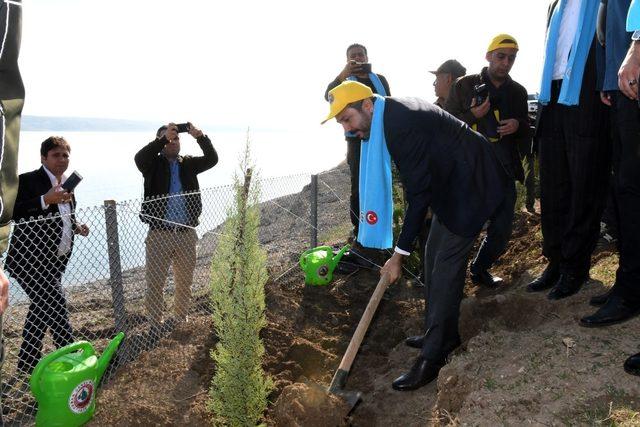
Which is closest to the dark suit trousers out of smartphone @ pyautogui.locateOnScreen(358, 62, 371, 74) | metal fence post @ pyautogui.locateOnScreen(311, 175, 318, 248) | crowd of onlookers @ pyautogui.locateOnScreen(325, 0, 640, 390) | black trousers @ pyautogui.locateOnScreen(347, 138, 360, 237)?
crowd of onlookers @ pyautogui.locateOnScreen(325, 0, 640, 390)

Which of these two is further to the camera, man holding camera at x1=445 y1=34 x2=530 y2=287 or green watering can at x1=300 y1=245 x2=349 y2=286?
green watering can at x1=300 y1=245 x2=349 y2=286

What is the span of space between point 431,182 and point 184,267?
119 inches

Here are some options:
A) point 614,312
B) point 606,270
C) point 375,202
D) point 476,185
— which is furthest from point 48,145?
point 606,270

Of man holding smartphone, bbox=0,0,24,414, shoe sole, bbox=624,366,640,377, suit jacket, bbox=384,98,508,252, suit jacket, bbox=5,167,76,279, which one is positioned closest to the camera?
man holding smartphone, bbox=0,0,24,414

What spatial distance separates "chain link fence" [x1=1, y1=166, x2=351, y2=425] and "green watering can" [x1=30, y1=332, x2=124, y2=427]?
438 millimetres

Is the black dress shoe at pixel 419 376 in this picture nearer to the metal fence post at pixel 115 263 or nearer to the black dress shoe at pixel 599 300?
the black dress shoe at pixel 599 300

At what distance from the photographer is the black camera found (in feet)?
17.0

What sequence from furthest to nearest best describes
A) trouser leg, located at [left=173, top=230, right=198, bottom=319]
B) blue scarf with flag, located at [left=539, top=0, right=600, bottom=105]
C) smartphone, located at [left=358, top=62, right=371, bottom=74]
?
smartphone, located at [left=358, top=62, right=371, bottom=74] → trouser leg, located at [left=173, top=230, right=198, bottom=319] → blue scarf with flag, located at [left=539, top=0, right=600, bottom=105]

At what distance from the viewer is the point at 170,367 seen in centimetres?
446

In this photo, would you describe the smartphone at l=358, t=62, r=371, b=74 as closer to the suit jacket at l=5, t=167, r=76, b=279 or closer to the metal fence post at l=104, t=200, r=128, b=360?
the metal fence post at l=104, t=200, r=128, b=360

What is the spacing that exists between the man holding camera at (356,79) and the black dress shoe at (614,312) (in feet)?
10.5

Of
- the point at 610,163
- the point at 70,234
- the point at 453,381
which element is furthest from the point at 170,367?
the point at 610,163

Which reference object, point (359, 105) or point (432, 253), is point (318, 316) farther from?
point (359, 105)

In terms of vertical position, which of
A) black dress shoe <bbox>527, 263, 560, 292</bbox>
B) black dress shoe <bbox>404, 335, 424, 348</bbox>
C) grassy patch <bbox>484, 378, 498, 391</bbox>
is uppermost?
black dress shoe <bbox>527, 263, 560, 292</bbox>
